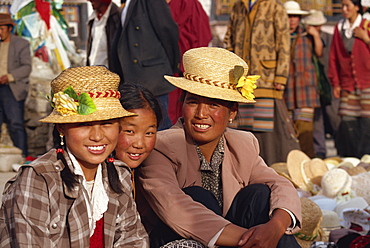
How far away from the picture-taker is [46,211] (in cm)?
272

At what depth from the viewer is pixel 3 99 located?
796 cm

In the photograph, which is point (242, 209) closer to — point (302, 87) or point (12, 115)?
point (302, 87)

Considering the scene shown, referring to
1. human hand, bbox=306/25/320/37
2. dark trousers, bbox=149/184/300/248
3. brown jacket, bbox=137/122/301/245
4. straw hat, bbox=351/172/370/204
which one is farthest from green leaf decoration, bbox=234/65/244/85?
human hand, bbox=306/25/320/37

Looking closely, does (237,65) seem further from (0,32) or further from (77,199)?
(0,32)

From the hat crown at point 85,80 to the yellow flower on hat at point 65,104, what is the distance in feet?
0.18

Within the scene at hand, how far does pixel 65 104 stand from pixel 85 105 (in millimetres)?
86

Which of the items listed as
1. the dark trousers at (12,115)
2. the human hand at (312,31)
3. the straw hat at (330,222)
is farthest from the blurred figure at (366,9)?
the dark trousers at (12,115)

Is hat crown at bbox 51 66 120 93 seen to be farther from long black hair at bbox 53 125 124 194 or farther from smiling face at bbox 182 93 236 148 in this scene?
smiling face at bbox 182 93 236 148

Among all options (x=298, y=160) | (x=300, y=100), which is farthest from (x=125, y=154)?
(x=300, y=100)

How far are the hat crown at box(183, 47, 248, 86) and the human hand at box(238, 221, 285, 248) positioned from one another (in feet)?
2.52

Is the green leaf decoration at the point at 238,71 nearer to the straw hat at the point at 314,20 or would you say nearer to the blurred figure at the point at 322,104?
A: the blurred figure at the point at 322,104

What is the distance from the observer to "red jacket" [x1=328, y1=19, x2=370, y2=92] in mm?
7922

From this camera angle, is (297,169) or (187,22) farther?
(187,22)

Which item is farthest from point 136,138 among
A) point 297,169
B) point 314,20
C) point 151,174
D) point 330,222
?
point 314,20
